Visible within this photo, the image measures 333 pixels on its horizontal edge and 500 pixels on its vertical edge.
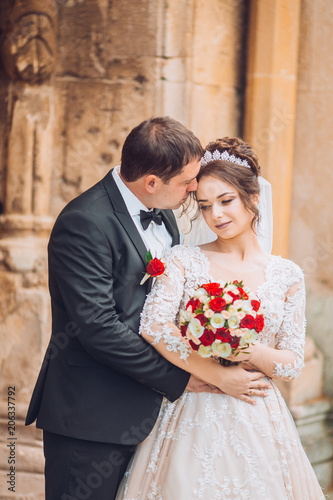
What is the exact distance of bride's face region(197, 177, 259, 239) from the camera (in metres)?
3.08

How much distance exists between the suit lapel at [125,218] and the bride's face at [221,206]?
308 millimetres

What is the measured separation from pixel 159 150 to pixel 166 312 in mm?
657

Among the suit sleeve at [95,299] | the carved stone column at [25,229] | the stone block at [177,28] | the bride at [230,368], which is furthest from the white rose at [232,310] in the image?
the stone block at [177,28]

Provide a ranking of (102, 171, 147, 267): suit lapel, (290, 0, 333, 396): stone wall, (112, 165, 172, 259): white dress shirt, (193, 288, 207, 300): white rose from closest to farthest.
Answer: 1. (193, 288, 207, 300): white rose
2. (102, 171, 147, 267): suit lapel
3. (112, 165, 172, 259): white dress shirt
4. (290, 0, 333, 396): stone wall

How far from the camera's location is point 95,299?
285cm

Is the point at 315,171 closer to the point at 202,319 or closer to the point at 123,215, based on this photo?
the point at 123,215

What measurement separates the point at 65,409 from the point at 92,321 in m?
A: 0.45

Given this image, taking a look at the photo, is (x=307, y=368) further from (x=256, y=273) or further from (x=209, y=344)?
(x=209, y=344)

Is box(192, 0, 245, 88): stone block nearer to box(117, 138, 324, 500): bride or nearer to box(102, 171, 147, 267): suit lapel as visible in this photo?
box(117, 138, 324, 500): bride

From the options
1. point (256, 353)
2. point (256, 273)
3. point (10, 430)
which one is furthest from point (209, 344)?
point (10, 430)

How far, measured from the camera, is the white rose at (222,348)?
2.71 m

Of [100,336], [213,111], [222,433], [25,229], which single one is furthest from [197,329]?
[213,111]

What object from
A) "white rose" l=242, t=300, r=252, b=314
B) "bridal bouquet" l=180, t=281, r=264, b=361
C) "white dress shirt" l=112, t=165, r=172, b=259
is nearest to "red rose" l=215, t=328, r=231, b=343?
"bridal bouquet" l=180, t=281, r=264, b=361

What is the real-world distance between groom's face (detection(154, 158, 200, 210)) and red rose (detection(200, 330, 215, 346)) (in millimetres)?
678
